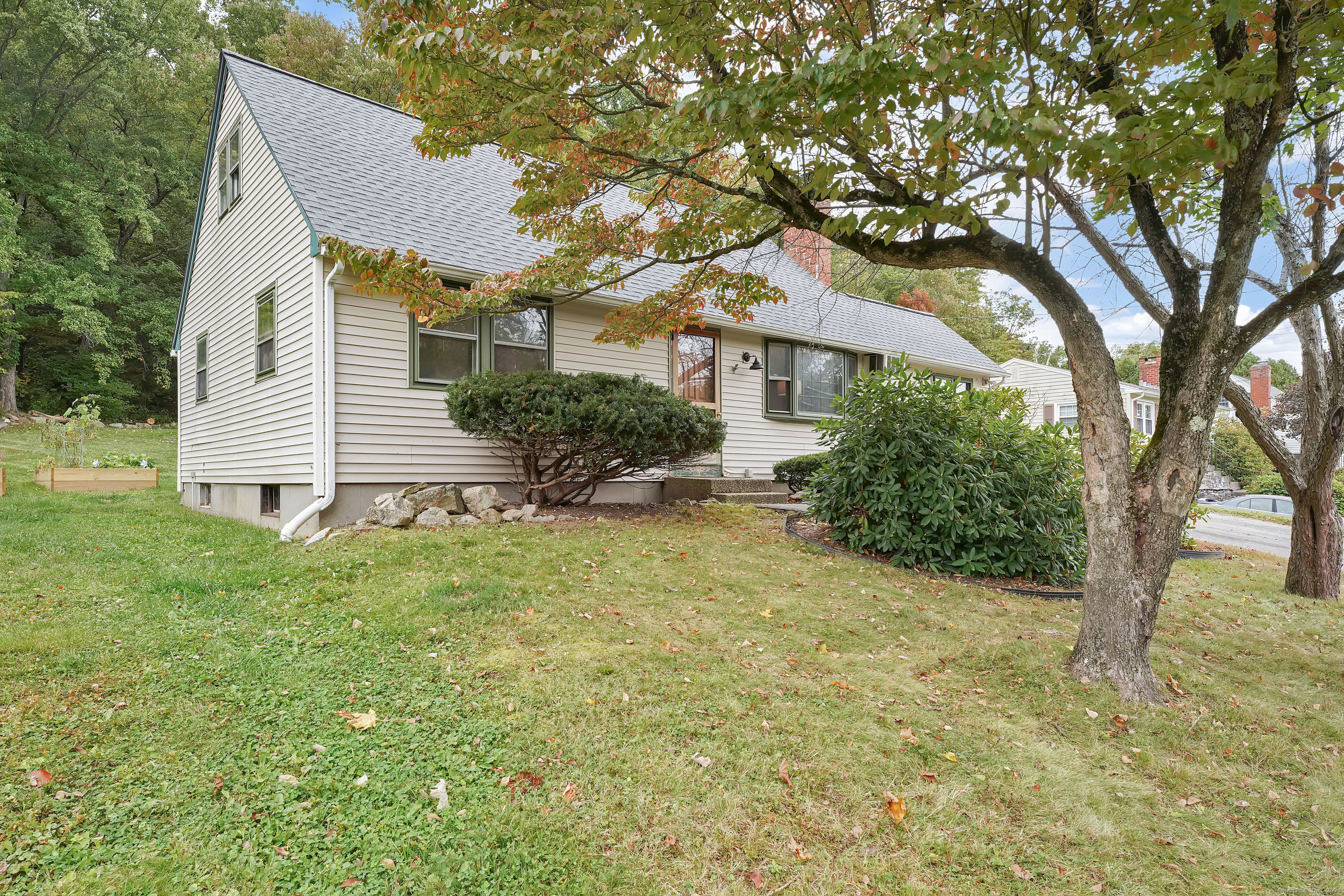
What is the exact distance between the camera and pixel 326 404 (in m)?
7.14

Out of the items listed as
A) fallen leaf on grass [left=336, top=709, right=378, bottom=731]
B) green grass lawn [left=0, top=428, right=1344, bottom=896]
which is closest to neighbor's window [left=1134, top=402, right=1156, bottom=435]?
green grass lawn [left=0, top=428, right=1344, bottom=896]

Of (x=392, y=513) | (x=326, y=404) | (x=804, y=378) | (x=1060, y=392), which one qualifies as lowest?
(x=392, y=513)

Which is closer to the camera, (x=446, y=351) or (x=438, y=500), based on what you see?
(x=438, y=500)

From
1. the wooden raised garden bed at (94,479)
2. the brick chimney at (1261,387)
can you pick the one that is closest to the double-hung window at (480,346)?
the wooden raised garden bed at (94,479)

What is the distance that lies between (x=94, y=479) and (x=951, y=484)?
548 inches

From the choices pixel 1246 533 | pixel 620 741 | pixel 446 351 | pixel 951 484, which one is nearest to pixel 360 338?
pixel 446 351

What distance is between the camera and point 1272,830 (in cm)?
266

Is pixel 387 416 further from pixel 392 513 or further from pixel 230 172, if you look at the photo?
pixel 230 172

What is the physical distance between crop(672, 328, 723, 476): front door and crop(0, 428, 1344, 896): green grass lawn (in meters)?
5.48

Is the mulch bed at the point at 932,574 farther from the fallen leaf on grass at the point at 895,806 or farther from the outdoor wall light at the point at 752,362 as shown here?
the outdoor wall light at the point at 752,362

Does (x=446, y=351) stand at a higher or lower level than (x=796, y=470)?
higher

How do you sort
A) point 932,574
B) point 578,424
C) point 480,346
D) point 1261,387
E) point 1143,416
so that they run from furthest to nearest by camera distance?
1. point 1261,387
2. point 1143,416
3. point 480,346
4. point 578,424
5. point 932,574

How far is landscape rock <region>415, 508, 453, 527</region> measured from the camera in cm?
691

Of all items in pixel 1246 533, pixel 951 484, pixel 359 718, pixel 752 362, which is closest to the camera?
pixel 359 718
